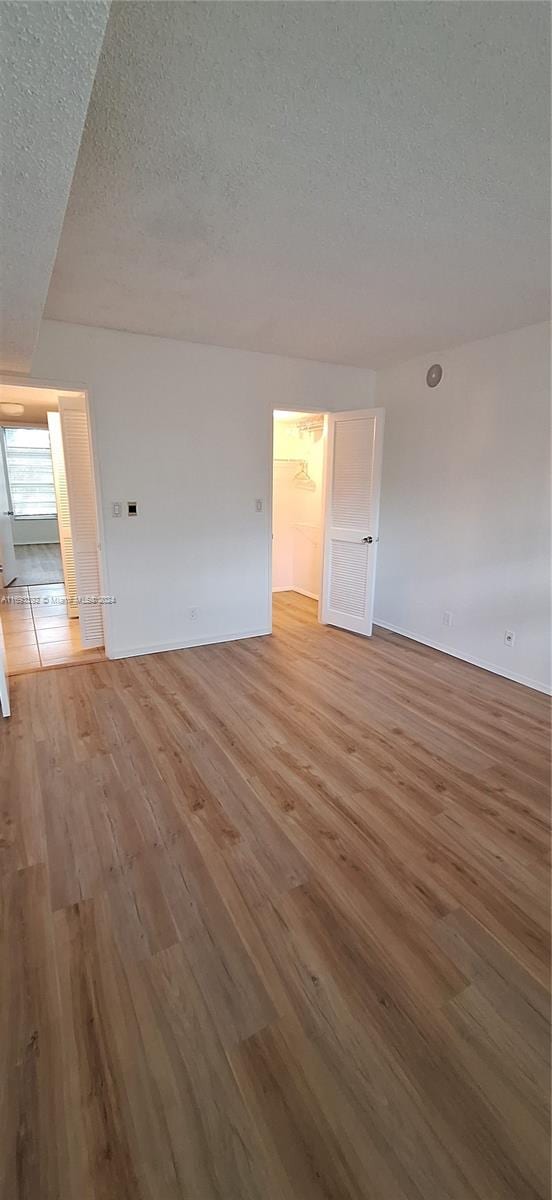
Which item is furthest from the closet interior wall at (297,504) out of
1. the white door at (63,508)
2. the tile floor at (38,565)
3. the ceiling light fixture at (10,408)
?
the tile floor at (38,565)

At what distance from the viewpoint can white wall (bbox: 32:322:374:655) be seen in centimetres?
349

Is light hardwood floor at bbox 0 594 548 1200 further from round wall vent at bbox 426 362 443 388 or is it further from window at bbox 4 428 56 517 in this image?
window at bbox 4 428 56 517

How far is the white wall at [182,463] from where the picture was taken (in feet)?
11.5

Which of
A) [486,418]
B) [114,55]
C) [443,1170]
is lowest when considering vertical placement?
[443,1170]

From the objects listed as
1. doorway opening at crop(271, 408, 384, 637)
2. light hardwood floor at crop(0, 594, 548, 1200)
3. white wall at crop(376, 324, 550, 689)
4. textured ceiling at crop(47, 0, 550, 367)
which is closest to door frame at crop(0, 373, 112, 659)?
textured ceiling at crop(47, 0, 550, 367)

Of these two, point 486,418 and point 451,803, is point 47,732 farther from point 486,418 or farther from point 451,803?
point 486,418

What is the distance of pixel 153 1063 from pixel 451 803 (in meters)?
1.52

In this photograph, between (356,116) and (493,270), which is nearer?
(356,116)

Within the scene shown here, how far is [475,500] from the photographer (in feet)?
12.3

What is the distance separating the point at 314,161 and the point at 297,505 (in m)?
4.67

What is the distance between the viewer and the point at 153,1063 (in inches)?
47.6

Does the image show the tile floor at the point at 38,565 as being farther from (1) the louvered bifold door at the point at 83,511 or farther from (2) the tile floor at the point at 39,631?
(1) the louvered bifold door at the point at 83,511

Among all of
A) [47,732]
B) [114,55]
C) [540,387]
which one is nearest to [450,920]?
[47,732]

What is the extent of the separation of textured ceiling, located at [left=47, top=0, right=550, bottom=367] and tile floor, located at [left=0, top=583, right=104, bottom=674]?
261 cm
